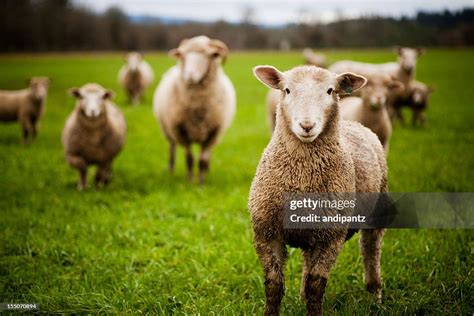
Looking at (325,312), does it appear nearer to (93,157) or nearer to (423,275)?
(423,275)

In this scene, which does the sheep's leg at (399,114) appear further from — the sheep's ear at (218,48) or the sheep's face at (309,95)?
the sheep's face at (309,95)

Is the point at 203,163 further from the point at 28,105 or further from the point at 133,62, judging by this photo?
the point at 133,62

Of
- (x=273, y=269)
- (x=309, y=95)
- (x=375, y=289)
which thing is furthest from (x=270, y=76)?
(x=375, y=289)

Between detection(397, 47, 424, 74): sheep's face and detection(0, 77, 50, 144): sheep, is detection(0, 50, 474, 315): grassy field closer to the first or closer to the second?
detection(0, 77, 50, 144): sheep

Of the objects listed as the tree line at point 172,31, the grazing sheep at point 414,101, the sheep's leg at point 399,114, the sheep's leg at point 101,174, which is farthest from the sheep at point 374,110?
the sheep's leg at point 399,114

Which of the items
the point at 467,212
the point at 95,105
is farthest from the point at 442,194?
the point at 95,105

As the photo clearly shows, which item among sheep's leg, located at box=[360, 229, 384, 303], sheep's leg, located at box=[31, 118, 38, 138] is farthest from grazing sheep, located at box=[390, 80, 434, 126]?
sheep's leg, located at box=[31, 118, 38, 138]

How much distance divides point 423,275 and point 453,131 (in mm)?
6316

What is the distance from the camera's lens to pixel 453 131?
8680 mm

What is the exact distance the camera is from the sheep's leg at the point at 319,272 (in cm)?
248

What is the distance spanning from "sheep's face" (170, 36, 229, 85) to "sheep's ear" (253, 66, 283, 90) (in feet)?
10.7

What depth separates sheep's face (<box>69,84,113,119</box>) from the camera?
18.1 ft

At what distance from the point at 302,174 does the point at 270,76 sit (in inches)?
26.8

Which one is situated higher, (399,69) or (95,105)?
(399,69)
